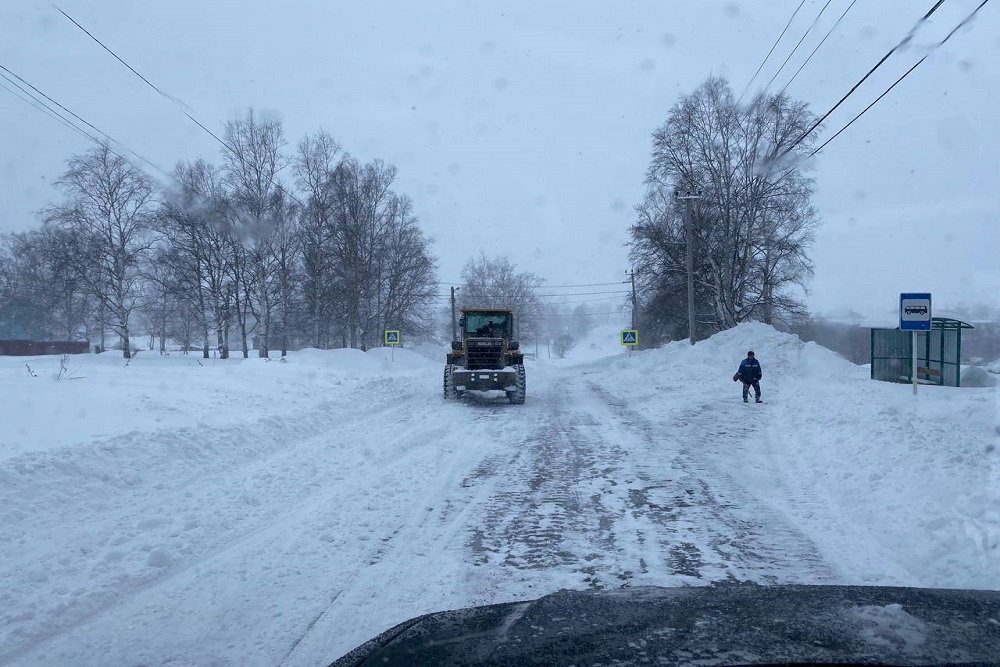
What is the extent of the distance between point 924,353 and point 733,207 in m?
16.7

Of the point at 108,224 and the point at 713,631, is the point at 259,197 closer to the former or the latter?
the point at 108,224

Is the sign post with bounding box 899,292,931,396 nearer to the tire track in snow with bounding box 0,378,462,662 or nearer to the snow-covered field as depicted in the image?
the snow-covered field

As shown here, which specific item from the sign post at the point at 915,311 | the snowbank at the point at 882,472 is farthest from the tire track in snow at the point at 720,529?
the sign post at the point at 915,311

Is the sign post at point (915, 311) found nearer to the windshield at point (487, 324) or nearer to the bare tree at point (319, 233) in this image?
the windshield at point (487, 324)

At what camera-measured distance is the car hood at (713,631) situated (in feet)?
8.68

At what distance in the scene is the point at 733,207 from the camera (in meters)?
37.7

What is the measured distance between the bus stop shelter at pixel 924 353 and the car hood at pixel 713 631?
60.9ft

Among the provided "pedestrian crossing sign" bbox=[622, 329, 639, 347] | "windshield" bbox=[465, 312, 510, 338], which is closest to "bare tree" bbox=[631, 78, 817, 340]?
"pedestrian crossing sign" bbox=[622, 329, 639, 347]

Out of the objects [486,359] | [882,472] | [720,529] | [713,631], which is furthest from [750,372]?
[713,631]

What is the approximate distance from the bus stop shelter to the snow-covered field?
23.0 ft

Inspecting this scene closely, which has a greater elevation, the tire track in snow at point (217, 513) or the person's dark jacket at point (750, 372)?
the person's dark jacket at point (750, 372)

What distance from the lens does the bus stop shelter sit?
2086 centimetres

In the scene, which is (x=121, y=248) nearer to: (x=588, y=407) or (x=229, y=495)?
(x=588, y=407)

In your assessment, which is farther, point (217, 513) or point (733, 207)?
point (733, 207)
